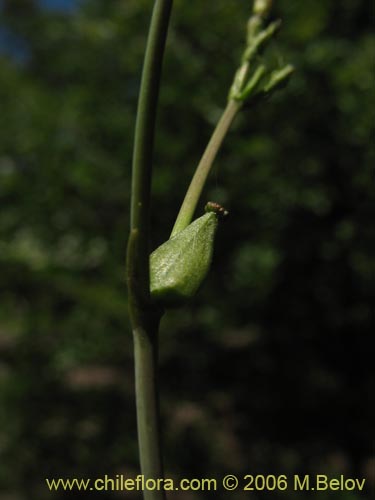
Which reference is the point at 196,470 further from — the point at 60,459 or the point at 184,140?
the point at 184,140

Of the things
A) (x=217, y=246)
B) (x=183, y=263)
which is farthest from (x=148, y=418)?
(x=217, y=246)

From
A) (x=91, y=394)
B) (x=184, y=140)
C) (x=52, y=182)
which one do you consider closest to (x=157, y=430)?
(x=184, y=140)

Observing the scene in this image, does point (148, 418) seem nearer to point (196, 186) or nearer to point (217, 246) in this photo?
point (196, 186)

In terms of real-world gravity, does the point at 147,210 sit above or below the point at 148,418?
above

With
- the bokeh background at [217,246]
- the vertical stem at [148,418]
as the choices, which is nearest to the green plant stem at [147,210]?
the vertical stem at [148,418]

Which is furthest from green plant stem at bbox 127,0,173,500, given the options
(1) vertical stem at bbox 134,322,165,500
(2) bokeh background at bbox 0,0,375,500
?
(2) bokeh background at bbox 0,0,375,500

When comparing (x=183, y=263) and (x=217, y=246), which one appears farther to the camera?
(x=217, y=246)
